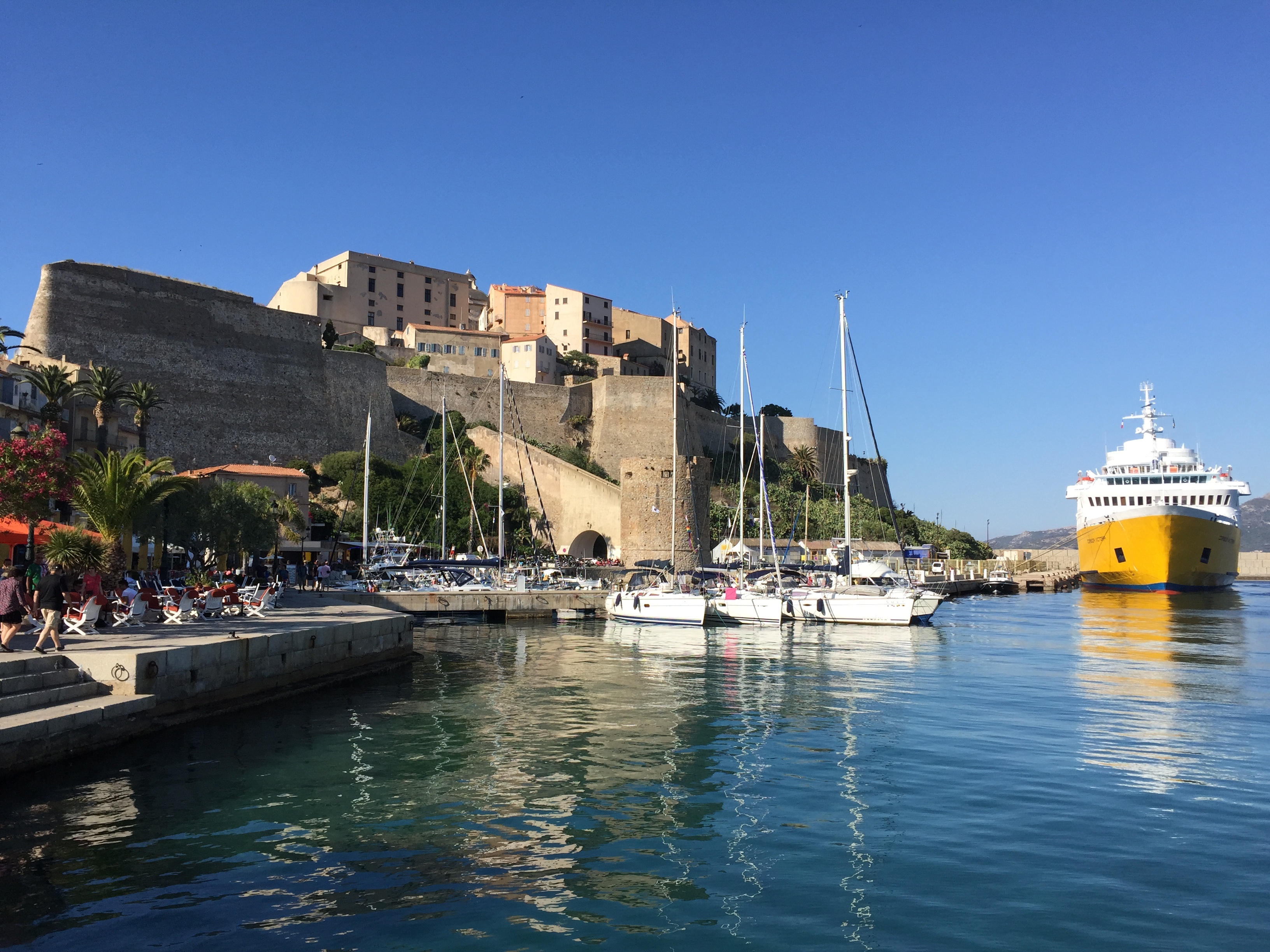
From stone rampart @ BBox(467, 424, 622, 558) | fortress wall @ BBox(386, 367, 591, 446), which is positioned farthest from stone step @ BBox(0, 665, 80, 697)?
fortress wall @ BBox(386, 367, 591, 446)

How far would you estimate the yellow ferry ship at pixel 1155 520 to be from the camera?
43.3 metres

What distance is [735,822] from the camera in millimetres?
7621

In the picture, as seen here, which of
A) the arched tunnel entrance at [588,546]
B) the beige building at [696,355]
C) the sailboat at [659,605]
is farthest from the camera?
the beige building at [696,355]

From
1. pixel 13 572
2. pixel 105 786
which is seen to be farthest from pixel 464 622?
pixel 105 786

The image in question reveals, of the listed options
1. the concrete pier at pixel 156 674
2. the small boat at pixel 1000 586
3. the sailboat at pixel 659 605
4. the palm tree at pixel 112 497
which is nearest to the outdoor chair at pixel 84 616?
the concrete pier at pixel 156 674

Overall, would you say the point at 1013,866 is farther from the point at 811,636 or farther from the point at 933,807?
the point at 811,636

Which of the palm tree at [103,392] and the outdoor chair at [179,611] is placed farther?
the palm tree at [103,392]

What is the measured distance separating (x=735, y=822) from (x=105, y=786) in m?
5.35

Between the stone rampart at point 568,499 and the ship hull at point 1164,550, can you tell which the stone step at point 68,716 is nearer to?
the stone rampart at point 568,499

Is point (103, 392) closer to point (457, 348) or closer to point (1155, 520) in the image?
point (457, 348)

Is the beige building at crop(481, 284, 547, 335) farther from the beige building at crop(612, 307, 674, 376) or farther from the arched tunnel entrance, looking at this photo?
the arched tunnel entrance

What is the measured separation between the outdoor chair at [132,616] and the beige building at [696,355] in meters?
62.2

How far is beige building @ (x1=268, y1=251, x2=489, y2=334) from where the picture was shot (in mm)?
63406

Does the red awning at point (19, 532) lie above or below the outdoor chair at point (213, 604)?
above
